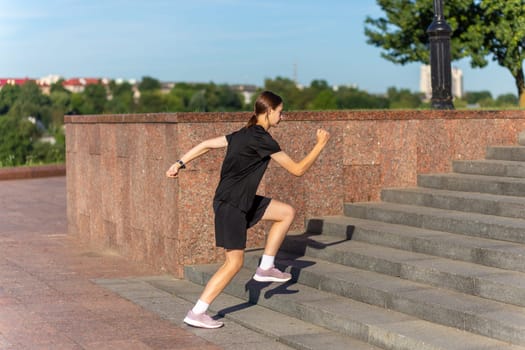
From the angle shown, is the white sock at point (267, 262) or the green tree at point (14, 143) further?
the green tree at point (14, 143)

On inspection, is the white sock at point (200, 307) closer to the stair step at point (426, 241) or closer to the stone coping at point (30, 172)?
the stair step at point (426, 241)

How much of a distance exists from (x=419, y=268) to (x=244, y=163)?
1820mm

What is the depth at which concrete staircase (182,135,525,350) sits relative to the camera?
22.4 ft

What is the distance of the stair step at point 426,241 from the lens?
25.5 ft

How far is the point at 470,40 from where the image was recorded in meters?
27.6

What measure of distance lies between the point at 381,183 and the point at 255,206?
397 cm

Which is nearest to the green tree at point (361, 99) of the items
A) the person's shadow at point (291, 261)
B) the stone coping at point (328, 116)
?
the stone coping at point (328, 116)

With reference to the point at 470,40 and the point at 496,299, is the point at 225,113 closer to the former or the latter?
the point at 496,299

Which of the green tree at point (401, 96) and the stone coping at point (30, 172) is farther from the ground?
the green tree at point (401, 96)

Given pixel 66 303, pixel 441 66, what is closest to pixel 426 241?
pixel 66 303

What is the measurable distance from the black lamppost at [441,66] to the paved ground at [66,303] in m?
4.58

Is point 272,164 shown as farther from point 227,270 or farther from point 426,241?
point 227,270

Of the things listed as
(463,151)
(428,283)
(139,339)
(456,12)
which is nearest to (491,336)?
(428,283)

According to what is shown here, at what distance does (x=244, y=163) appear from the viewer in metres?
7.27
